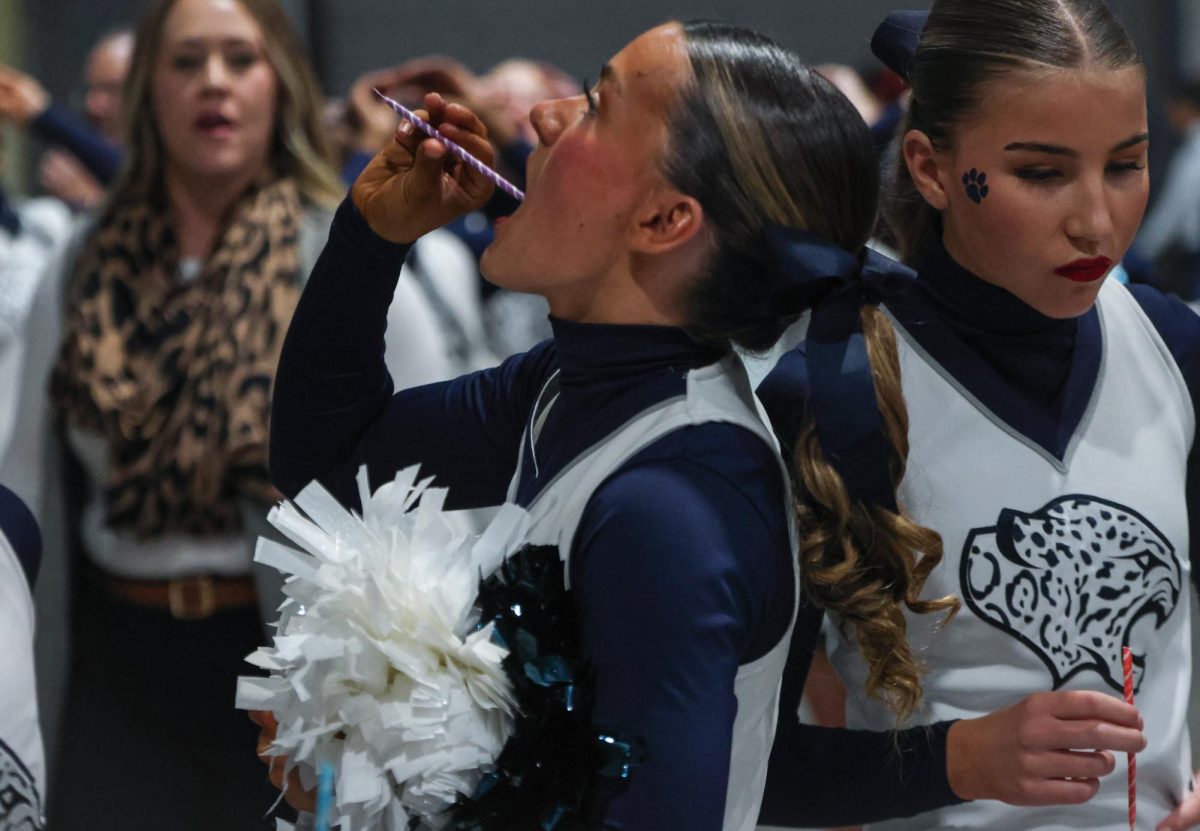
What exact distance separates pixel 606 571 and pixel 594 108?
0.43 m

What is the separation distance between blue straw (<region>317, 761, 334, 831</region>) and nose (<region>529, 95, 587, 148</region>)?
581mm

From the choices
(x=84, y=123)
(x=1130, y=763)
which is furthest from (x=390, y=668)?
(x=84, y=123)

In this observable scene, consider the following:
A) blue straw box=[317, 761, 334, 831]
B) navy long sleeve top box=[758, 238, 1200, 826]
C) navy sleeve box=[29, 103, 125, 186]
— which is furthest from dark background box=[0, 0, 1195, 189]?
blue straw box=[317, 761, 334, 831]

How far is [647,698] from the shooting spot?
135cm

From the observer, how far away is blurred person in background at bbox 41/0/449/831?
3.03m

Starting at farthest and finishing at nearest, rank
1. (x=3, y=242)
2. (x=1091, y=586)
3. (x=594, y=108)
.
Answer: (x=3, y=242)
(x=1091, y=586)
(x=594, y=108)

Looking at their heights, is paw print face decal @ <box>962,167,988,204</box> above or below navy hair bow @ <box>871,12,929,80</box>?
below

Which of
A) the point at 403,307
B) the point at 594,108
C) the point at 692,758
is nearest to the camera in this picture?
the point at 692,758

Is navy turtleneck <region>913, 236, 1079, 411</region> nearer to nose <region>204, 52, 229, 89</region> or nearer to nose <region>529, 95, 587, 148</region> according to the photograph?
nose <region>529, 95, 587, 148</region>

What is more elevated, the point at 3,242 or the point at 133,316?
the point at 3,242

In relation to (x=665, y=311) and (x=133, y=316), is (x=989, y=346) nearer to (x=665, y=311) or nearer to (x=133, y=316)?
(x=665, y=311)

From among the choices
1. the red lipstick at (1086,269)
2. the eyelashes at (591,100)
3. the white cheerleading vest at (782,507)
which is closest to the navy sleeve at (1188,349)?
the red lipstick at (1086,269)

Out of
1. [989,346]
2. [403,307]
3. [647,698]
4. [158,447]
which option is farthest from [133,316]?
[647,698]

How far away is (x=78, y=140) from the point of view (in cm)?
444
